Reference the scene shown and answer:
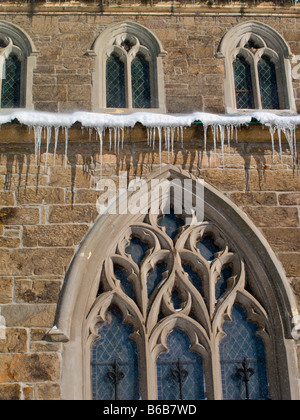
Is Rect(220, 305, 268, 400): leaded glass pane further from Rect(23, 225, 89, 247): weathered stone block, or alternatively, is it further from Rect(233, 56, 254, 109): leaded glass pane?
Rect(233, 56, 254, 109): leaded glass pane

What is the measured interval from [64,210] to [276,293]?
93.3 inches

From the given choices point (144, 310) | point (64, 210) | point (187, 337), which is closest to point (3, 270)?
point (64, 210)

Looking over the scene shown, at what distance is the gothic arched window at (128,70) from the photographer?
28.2 ft

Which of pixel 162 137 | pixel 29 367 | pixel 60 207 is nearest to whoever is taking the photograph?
pixel 29 367

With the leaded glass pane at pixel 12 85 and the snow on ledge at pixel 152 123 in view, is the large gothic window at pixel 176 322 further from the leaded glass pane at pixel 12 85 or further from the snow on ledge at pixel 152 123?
the leaded glass pane at pixel 12 85

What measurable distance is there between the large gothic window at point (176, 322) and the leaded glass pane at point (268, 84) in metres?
1.83

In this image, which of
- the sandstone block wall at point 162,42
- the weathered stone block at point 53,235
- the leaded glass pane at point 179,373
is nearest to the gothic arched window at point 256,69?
the sandstone block wall at point 162,42

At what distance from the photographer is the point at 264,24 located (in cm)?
915

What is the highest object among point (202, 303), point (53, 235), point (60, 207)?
point (60, 207)

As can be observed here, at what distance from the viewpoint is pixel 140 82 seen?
28.8 feet

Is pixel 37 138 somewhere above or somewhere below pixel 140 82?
below

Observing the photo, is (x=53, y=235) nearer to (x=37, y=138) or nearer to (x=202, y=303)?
(x=37, y=138)

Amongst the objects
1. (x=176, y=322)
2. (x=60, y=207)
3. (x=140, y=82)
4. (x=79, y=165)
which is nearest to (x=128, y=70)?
(x=140, y=82)

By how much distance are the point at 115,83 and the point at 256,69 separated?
171cm
